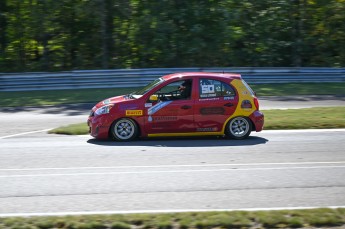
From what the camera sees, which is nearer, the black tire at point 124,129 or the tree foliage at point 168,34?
the black tire at point 124,129

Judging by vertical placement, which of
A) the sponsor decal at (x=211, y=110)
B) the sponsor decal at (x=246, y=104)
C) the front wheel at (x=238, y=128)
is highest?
the sponsor decal at (x=246, y=104)

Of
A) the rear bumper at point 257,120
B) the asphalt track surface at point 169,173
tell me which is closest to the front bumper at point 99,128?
the asphalt track surface at point 169,173

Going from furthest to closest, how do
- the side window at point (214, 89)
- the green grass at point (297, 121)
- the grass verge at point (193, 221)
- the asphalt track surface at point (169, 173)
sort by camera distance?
the green grass at point (297, 121), the side window at point (214, 89), the asphalt track surface at point (169, 173), the grass verge at point (193, 221)

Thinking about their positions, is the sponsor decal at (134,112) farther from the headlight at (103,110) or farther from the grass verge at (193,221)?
the grass verge at (193,221)

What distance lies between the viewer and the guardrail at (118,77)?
25.0 meters

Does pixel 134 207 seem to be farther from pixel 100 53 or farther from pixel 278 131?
pixel 100 53

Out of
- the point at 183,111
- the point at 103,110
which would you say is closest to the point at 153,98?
the point at 183,111

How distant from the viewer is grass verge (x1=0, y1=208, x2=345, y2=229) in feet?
21.7

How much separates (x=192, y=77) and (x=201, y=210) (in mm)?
6100

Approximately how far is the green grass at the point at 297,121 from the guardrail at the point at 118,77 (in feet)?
29.9

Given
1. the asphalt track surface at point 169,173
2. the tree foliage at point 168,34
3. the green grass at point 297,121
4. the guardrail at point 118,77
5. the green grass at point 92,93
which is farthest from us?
the tree foliage at point 168,34

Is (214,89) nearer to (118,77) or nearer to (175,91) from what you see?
(175,91)

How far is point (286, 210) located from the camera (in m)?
7.24

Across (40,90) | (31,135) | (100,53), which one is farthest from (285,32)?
(31,135)
